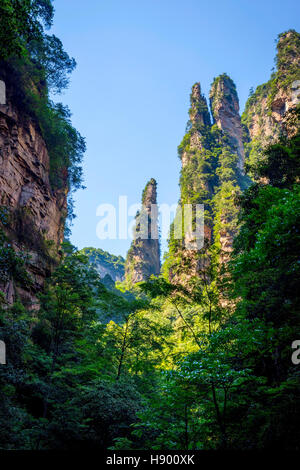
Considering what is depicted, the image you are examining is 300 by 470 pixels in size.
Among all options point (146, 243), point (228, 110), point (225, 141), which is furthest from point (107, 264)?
point (228, 110)

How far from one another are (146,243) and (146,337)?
Result: 47230mm

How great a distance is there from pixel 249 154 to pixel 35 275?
188 feet

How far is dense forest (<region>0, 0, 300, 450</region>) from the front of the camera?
5164mm

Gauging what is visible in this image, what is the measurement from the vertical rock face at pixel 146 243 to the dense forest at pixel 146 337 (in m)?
35.4

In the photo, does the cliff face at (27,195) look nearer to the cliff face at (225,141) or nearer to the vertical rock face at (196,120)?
the cliff face at (225,141)

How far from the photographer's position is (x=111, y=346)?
1268 centimetres

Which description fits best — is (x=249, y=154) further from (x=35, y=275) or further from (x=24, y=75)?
(x=35, y=275)

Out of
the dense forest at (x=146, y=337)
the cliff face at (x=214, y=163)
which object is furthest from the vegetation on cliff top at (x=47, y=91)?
the cliff face at (x=214, y=163)

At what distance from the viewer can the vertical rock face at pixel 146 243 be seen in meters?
57.2

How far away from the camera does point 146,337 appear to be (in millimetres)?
13156

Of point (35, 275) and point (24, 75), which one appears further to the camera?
point (24, 75)

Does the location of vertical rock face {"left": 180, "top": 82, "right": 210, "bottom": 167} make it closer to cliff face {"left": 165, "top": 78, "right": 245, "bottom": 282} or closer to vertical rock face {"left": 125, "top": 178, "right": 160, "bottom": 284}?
cliff face {"left": 165, "top": 78, "right": 245, "bottom": 282}

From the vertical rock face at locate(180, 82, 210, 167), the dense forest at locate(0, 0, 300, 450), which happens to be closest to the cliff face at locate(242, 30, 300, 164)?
the dense forest at locate(0, 0, 300, 450)
